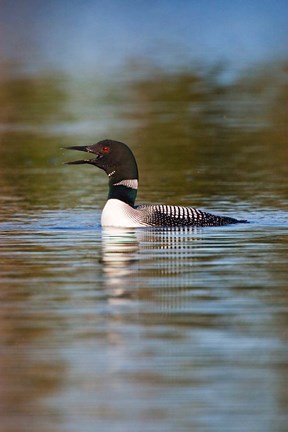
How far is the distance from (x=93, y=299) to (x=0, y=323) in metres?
0.83

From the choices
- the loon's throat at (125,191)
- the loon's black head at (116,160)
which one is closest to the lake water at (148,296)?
the loon's throat at (125,191)

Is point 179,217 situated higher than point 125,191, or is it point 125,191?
point 125,191

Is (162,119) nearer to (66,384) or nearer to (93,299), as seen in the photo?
(93,299)

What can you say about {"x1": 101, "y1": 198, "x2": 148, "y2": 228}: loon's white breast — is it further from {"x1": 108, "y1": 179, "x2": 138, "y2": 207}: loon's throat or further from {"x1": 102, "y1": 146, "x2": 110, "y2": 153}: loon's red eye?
{"x1": 102, "y1": 146, "x2": 110, "y2": 153}: loon's red eye

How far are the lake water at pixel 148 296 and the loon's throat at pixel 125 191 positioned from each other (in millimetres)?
299

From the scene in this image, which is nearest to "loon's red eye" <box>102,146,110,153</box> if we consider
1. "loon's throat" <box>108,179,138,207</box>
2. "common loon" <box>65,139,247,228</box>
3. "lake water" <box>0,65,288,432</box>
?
"common loon" <box>65,139,247,228</box>

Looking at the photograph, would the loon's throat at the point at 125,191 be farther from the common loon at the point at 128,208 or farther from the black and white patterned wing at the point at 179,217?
the black and white patterned wing at the point at 179,217

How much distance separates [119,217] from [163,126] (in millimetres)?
9587

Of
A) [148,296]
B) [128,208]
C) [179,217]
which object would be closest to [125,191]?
[128,208]

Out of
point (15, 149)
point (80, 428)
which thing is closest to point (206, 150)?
point (15, 149)

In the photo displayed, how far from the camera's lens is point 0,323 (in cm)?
912

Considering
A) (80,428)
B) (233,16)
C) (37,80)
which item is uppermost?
A: (233,16)

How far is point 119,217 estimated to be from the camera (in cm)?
1366

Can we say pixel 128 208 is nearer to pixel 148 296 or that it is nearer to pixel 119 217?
pixel 119 217
